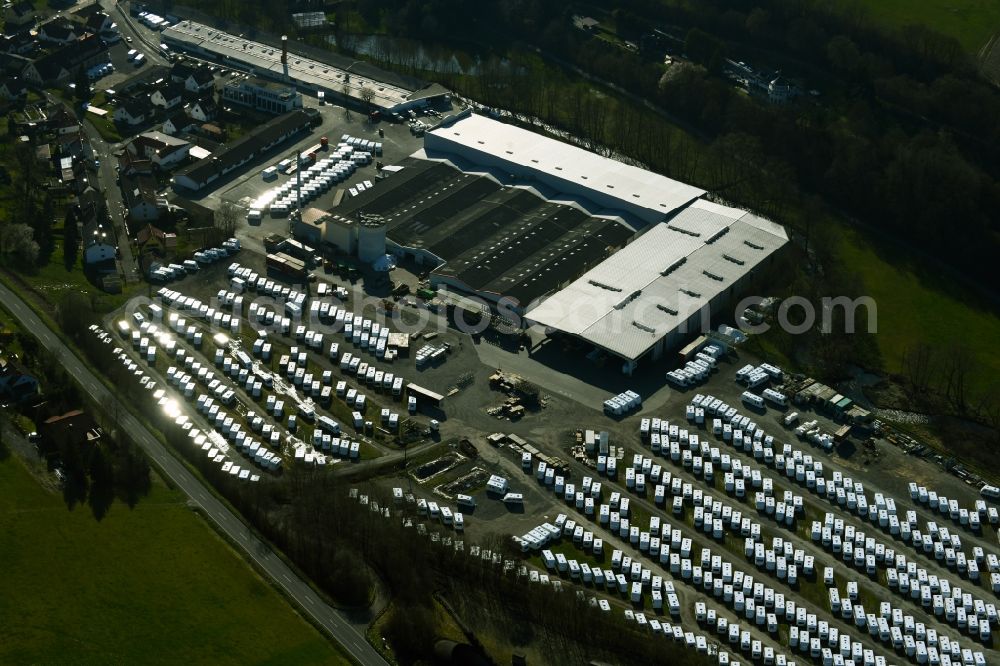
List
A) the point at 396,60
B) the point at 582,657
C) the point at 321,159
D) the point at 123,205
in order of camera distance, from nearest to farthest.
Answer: the point at 582,657
the point at 123,205
the point at 321,159
the point at 396,60

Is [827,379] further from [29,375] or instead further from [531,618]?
[29,375]

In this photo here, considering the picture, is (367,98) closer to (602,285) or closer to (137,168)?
(137,168)

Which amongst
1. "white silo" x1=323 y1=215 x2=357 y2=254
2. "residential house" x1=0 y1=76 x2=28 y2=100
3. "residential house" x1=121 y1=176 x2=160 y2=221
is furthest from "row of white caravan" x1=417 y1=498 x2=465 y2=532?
"residential house" x1=0 y1=76 x2=28 y2=100

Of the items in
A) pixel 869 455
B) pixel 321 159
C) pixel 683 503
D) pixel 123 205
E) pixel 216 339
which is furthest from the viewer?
pixel 321 159

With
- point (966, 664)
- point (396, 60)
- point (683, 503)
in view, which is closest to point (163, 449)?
point (683, 503)

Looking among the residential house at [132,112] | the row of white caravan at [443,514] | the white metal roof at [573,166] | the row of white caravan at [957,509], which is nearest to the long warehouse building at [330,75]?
the white metal roof at [573,166]

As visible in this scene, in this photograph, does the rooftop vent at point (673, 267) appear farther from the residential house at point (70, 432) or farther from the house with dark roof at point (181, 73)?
the house with dark roof at point (181, 73)

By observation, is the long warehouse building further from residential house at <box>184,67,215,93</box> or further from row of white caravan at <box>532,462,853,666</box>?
row of white caravan at <box>532,462,853,666</box>
